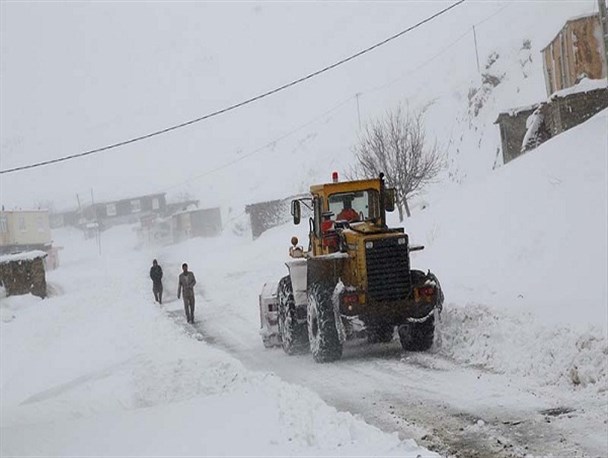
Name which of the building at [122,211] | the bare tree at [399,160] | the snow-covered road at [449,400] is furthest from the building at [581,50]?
the building at [122,211]

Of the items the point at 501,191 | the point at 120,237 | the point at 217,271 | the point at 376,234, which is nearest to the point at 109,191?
the point at 120,237

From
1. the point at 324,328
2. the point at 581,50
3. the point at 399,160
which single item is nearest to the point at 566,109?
the point at 581,50

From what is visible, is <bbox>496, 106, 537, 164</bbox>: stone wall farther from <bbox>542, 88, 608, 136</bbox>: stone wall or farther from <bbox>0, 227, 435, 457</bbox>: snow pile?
<bbox>0, 227, 435, 457</bbox>: snow pile

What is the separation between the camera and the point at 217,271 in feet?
112

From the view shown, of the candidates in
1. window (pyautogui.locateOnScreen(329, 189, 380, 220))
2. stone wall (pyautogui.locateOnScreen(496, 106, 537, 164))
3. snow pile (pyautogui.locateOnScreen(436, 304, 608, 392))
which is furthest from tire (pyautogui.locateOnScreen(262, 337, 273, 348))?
stone wall (pyautogui.locateOnScreen(496, 106, 537, 164))

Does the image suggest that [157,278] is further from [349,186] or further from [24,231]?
[24,231]

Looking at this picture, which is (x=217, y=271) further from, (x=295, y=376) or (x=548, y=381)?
(x=548, y=381)

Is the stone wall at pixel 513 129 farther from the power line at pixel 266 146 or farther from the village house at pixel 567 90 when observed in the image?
the power line at pixel 266 146

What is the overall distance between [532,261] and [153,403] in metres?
8.91

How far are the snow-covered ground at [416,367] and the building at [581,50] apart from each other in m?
7.09

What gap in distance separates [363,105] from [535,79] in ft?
97.6

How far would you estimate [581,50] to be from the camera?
26078 millimetres

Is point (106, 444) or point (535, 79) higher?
point (535, 79)

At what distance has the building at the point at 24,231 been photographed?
49250 millimetres
